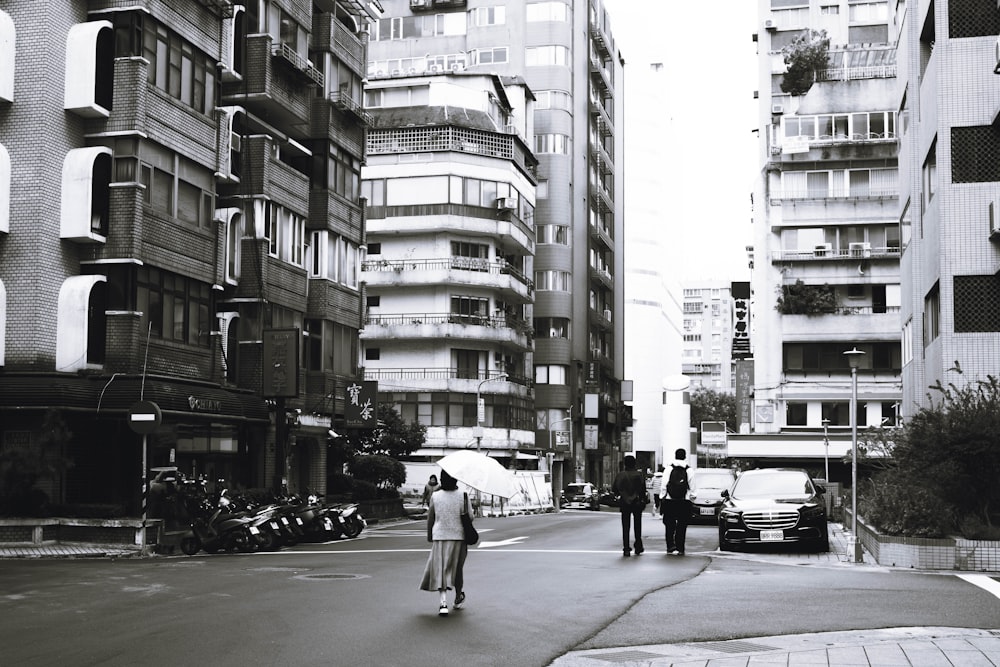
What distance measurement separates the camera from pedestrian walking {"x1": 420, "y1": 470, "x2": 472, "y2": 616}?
1374 cm

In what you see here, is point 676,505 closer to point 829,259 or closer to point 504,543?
point 504,543

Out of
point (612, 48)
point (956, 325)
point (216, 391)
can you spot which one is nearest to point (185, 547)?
point (216, 391)

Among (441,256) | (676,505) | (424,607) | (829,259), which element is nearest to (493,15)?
(441,256)

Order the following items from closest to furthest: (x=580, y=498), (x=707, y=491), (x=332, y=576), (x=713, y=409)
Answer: (x=332, y=576) → (x=707, y=491) → (x=580, y=498) → (x=713, y=409)

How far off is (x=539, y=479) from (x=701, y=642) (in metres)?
49.5

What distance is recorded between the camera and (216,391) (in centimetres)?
3130

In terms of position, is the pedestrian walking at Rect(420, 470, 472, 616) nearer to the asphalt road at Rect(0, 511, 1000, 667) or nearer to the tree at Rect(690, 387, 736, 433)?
the asphalt road at Rect(0, 511, 1000, 667)

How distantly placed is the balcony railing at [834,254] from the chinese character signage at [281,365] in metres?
38.7

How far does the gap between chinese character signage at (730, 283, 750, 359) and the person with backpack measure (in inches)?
1981

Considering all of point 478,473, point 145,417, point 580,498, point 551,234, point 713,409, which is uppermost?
point 551,234

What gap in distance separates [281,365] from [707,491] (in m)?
12.7

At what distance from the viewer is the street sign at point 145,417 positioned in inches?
978

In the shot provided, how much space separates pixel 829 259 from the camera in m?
65.9

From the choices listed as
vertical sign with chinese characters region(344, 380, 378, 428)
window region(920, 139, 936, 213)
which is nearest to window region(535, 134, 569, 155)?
vertical sign with chinese characters region(344, 380, 378, 428)
